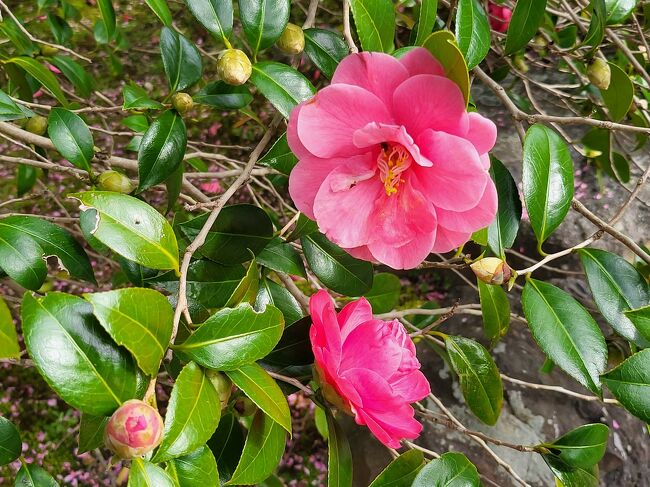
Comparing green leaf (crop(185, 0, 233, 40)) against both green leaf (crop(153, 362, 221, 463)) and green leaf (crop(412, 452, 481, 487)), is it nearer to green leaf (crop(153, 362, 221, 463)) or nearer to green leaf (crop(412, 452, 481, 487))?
green leaf (crop(153, 362, 221, 463))

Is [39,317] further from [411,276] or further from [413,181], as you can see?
[411,276]

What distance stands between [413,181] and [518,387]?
134cm

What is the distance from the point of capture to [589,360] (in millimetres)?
665

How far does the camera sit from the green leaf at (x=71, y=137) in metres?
0.81

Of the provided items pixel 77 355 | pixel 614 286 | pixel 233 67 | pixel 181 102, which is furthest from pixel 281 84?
pixel 614 286

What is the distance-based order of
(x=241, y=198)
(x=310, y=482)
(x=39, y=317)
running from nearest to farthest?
(x=39, y=317), (x=310, y=482), (x=241, y=198)

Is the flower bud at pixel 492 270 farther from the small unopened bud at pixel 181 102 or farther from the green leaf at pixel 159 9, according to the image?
the green leaf at pixel 159 9

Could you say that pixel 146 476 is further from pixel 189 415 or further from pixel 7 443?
pixel 7 443

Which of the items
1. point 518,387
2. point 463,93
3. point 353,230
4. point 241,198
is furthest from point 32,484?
point 241,198

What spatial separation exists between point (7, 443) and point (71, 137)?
42 centimetres

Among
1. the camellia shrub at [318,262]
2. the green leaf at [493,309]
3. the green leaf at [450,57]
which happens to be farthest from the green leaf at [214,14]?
the green leaf at [493,309]

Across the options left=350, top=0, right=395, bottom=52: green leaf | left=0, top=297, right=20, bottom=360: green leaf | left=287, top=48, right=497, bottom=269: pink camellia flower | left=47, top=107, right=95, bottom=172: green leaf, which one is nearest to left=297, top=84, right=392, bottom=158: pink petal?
left=287, top=48, right=497, bottom=269: pink camellia flower

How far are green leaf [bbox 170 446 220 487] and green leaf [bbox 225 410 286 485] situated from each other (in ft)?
0.19

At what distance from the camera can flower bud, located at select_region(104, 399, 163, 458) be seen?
408mm
